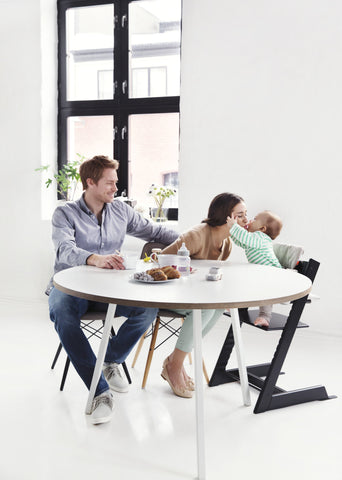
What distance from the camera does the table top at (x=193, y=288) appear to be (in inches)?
67.1

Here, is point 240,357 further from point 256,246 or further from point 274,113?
point 274,113

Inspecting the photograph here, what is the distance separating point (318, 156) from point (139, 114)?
5.49 ft

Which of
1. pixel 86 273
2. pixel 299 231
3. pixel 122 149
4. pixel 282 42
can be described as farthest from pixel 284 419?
pixel 122 149

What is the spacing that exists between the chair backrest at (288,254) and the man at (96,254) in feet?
1.97

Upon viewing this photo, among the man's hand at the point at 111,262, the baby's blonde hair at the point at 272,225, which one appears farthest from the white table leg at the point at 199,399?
the baby's blonde hair at the point at 272,225

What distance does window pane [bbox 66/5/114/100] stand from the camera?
14.5 feet

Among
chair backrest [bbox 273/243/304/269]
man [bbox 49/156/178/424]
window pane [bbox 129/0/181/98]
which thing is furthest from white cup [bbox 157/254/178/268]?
window pane [bbox 129/0/181/98]

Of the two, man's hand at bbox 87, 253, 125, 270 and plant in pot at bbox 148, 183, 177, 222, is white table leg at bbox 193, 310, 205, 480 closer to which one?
man's hand at bbox 87, 253, 125, 270

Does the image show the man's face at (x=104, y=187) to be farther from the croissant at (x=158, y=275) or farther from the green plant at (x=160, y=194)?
the green plant at (x=160, y=194)

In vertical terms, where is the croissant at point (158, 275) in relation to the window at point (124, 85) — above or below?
below

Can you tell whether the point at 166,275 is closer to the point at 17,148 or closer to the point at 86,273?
the point at 86,273

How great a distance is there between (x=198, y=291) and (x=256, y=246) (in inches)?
30.2

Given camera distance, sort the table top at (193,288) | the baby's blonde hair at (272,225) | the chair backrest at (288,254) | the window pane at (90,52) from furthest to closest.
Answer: the window pane at (90,52) → the baby's blonde hair at (272,225) → the chair backrest at (288,254) → the table top at (193,288)

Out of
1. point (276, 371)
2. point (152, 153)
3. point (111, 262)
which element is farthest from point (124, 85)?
point (276, 371)
